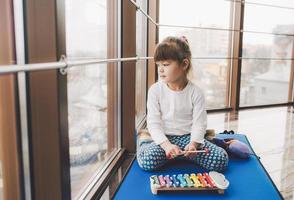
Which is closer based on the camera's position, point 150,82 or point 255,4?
point 150,82

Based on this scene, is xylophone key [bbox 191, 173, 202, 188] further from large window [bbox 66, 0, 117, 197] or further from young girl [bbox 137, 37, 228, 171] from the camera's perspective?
large window [bbox 66, 0, 117, 197]

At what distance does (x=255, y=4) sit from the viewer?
291 centimetres

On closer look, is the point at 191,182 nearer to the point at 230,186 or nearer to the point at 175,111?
the point at 230,186

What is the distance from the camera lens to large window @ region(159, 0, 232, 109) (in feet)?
8.60

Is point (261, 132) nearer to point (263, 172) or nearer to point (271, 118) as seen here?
point (271, 118)

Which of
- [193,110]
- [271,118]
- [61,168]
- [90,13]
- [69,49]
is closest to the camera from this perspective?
[61,168]

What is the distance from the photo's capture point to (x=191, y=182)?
42.5 inches

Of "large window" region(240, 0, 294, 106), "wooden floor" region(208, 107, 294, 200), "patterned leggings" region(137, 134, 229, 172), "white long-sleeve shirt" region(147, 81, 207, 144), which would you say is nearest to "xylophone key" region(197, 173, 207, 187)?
"patterned leggings" region(137, 134, 229, 172)

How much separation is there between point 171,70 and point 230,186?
524mm

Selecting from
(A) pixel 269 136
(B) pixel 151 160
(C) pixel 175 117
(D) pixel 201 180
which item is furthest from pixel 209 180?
(A) pixel 269 136

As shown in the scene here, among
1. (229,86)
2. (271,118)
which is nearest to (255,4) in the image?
(229,86)

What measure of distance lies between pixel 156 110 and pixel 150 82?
94 cm

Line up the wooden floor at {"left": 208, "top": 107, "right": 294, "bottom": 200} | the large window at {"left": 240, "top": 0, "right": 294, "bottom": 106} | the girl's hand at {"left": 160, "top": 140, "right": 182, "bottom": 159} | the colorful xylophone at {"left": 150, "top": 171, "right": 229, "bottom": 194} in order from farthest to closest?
the large window at {"left": 240, "top": 0, "right": 294, "bottom": 106}
the wooden floor at {"left": 208, "top": 107, "right": 294, "bottom": 200}
the girl's hand at {"left": 160, "top": 140, "right": 182, "bottom": 159}
the colorful xylophone at {"left": 150, "top": 171, "right": 229, "bottom": 194}

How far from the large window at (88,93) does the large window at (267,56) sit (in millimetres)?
1986
